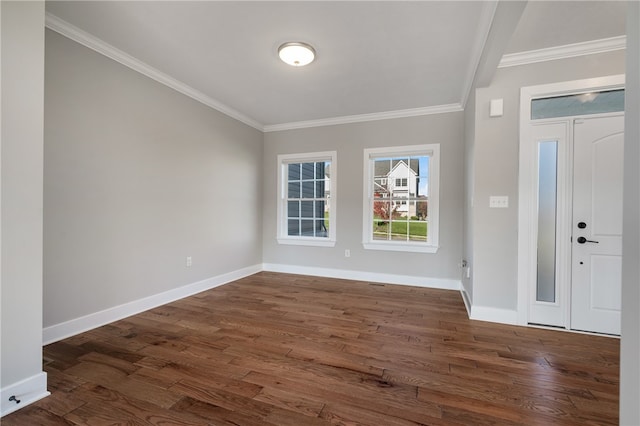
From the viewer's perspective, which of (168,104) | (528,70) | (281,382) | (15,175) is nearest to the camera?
(15,175)

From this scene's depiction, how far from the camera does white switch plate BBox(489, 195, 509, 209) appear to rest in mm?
2840

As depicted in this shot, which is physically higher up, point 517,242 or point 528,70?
Result: point 528,70

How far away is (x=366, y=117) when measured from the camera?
443 cm

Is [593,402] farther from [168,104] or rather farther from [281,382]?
[168,104]

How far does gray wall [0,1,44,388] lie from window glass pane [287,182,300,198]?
12.1 feet

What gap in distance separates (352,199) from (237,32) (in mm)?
2841

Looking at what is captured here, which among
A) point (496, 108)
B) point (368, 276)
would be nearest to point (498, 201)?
point (496, 108)

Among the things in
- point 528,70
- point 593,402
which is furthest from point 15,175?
point 528,70

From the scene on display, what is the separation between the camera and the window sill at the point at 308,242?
4741 millimetres

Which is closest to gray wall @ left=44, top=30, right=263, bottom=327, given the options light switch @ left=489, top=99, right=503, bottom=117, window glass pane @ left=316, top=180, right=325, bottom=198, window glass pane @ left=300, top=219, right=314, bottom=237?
window glass pane @ left=300, top=219, right=314, bottom=237

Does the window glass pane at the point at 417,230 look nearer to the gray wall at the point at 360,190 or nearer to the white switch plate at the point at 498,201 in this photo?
the gray wall at the point at 360,190

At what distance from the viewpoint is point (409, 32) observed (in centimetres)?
238

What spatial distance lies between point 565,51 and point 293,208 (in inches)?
157

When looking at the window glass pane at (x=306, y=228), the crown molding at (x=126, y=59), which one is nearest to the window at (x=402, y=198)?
the window glass pane at (x=306, y=228)
